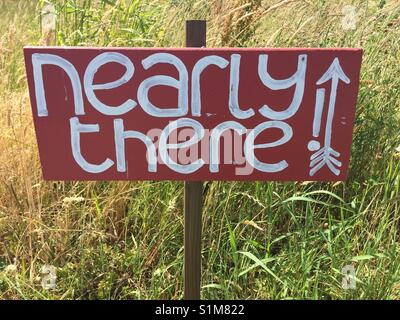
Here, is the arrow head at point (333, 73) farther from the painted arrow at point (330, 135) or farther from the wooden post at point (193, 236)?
the wooden post at point (193, 236)

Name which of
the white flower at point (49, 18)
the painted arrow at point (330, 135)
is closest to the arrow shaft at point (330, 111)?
the painted arrow at point (330, 135)

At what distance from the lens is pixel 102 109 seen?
1271 millimetres

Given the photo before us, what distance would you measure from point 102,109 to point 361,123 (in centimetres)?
117

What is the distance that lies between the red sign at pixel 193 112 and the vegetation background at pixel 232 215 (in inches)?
16.4

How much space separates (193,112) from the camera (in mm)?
1271

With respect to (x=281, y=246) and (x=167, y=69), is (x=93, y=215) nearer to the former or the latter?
(x=281, y=246)

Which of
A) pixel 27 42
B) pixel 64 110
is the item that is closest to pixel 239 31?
pixel 64 110

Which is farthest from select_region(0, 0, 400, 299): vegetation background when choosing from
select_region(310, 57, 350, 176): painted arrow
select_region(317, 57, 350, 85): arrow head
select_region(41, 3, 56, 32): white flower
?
select_region(317, 57, 350, 85): arrow head

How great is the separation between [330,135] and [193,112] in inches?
15.0

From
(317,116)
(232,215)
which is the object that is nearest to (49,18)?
(232,215)

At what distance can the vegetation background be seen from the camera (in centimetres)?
171

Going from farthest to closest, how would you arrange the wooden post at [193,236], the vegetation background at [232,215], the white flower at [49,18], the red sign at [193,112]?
1. the white flower at [49,18]
2. the vegetation background at [232,215]
3. the wooden post at [193,236]
4. the red sign at [193,112]

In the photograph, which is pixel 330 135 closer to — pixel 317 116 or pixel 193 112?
pixel 317 116

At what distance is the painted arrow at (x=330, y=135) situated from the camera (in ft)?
4.12
